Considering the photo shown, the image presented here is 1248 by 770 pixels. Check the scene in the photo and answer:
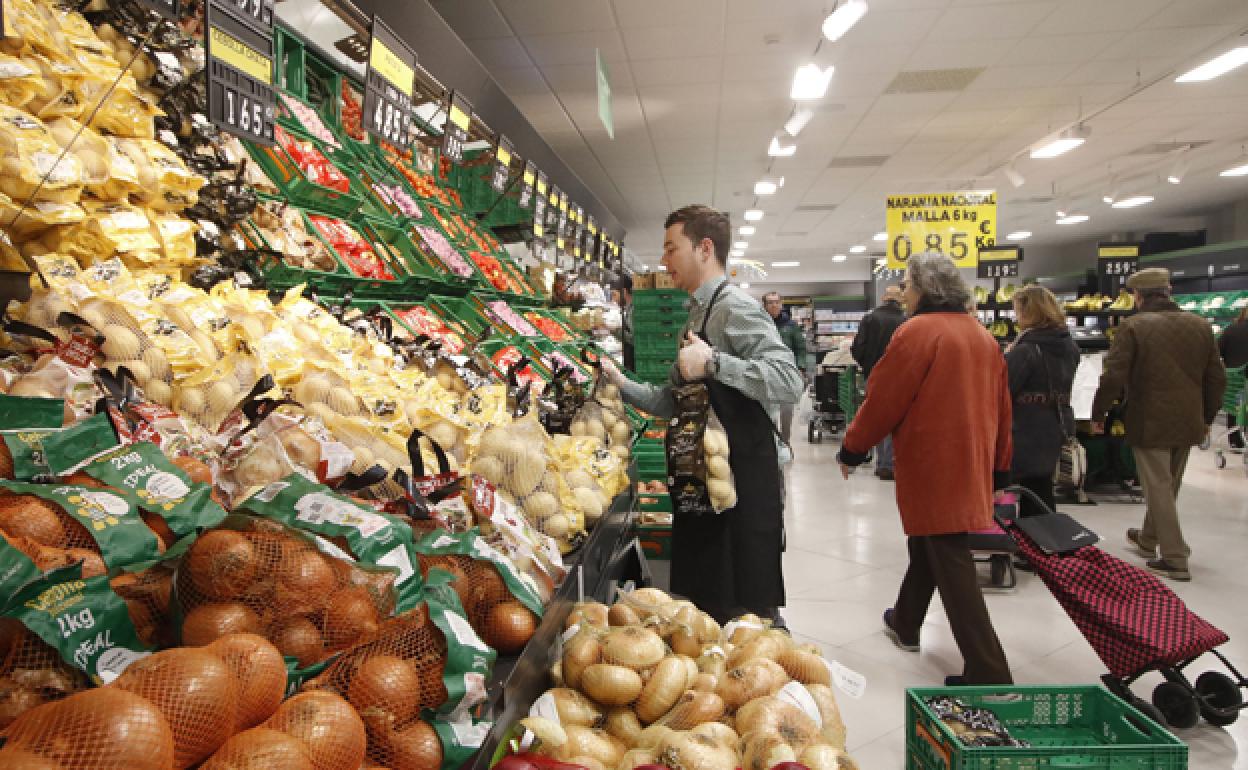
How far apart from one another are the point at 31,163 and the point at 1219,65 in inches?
343

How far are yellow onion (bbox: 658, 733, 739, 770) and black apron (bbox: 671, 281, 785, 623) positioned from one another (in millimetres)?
1286

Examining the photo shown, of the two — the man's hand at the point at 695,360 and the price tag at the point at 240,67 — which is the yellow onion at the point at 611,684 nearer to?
the man's hand at the point at 695,360

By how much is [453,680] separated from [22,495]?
1.87 ft

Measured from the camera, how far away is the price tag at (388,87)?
8.13 feet

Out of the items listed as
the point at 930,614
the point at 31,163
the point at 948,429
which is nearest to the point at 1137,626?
the point at 948,429

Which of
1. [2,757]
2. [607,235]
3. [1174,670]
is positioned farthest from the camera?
[607,235]

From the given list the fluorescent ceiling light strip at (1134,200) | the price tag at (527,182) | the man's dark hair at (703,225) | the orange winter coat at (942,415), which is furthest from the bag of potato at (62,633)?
the fluorescent ceiling light strip at (1134,200)

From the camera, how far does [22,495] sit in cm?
90

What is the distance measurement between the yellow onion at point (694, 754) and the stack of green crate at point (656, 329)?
13.7 feet

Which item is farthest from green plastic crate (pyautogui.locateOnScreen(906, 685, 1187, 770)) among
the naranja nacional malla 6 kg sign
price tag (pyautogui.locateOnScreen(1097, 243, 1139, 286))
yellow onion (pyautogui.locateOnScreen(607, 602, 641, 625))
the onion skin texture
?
price tag (pyautogui.locateOnScreen(1097, 243, 1139, 286))

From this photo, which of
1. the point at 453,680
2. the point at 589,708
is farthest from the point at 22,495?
the point at 589,708

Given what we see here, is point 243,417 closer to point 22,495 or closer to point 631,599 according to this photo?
point 22,495

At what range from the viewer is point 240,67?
1832mm

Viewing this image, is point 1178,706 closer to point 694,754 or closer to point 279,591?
point 694,754
